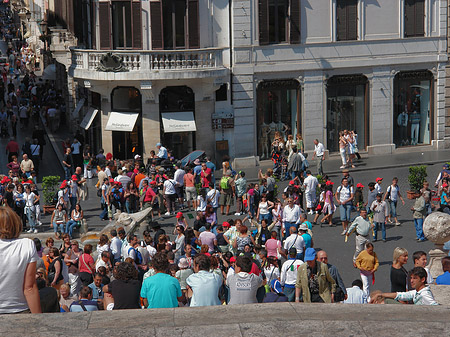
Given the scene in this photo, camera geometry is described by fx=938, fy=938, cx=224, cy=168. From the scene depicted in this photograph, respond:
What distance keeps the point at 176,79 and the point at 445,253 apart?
807 inches

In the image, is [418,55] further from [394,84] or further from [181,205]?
[181,205]

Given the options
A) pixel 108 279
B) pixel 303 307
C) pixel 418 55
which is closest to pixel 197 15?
pixel 418 55

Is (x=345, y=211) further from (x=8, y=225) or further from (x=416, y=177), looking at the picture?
(x=8, y=225)

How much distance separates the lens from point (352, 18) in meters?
36.8

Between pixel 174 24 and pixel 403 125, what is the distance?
10797 mm

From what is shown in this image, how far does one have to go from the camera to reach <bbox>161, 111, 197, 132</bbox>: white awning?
3450 centimetres

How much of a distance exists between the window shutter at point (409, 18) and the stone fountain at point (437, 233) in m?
24.2

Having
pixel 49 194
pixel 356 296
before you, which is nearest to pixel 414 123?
pixel 49 194

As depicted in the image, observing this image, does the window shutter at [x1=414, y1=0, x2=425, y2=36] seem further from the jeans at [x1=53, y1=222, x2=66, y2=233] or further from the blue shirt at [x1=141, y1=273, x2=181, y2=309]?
the blue shirt at [x1=141, y1=273, x2=181, y2=309]

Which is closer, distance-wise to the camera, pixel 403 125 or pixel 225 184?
pixel 225 184

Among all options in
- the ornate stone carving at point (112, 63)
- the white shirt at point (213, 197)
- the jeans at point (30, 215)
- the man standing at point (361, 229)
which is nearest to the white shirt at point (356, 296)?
the man standing at point (361, 229)

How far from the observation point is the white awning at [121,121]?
34.8 m

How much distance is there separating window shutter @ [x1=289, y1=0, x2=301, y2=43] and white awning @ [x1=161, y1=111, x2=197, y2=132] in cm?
506

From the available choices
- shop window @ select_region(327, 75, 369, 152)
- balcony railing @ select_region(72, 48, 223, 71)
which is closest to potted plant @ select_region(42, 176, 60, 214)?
balcony railing @ select_region(72, 48, 223, 71)
